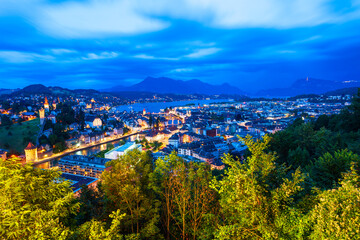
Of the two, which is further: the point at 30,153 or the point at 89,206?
the point at 30,153

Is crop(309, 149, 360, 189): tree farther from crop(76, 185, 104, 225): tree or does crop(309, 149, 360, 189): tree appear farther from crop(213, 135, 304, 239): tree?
crop(76, 185, 104, 225): tree

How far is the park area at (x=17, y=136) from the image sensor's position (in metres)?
25.2

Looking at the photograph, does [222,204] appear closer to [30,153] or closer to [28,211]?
[28,211]

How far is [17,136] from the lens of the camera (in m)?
27.8

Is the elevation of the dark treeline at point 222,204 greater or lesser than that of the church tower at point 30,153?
greater

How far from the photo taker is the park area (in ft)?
82.7

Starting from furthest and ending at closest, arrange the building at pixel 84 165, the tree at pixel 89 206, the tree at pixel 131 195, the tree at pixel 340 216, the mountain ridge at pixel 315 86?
the mountain ridge at pixel 315 86
the building at pixel 84 165
the tree at pixel 89 206
the tree at pixel 131 195
the tree at pixel 340 216

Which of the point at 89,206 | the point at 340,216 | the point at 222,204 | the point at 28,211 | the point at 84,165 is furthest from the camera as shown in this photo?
the point at 84,165

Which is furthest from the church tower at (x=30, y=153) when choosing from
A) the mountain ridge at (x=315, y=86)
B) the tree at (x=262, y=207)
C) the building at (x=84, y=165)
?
the mountain ridge at (x=315, y=86)

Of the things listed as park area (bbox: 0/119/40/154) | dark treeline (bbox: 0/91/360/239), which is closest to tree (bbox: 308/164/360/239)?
dark treeline (bbox: 0/91/360/239)

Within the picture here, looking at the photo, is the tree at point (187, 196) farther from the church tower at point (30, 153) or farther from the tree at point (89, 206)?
the church tower at point (30, 153)

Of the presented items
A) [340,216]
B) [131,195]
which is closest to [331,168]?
[340,216]

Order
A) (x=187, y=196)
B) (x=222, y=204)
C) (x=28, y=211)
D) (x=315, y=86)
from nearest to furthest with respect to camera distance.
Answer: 1. (x=28, y=211)
2. (x=222, y=204)
3. (x=187, y=196)
4. (x=315, y=86)

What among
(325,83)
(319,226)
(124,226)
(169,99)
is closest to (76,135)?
(124,226)
